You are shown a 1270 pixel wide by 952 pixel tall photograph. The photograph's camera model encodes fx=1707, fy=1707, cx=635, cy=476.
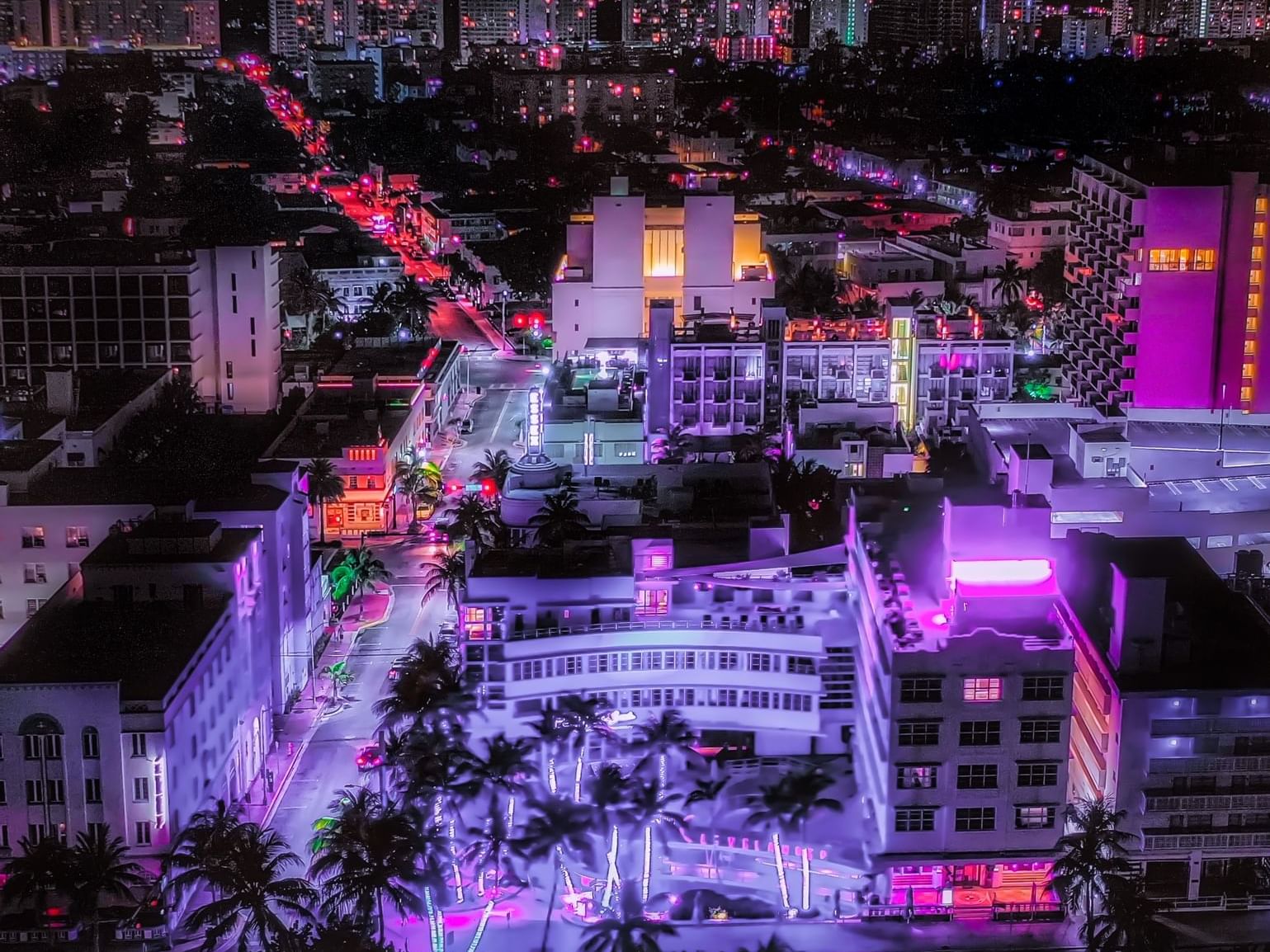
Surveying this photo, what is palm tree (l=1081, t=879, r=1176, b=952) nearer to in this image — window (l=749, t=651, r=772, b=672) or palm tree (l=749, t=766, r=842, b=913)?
palm tree (l=749, t=766, r=842, b=913)

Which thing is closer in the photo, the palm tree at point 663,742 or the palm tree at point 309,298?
the palm tree at point 663,742

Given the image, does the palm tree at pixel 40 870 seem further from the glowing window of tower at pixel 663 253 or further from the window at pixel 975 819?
the glowing window of tower at pixel 663 253

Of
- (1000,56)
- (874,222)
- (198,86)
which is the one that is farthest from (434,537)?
(1000,56)

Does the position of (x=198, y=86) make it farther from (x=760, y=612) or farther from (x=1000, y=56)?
(x=760, y=612)

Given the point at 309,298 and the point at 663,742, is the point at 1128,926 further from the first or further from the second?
the point at 309,298

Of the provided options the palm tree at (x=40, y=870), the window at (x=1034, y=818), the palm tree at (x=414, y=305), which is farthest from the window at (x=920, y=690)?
the palm tree at (x=414, y=305)

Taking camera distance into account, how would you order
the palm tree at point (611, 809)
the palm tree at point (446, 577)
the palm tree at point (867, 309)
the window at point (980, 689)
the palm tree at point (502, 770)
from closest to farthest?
1. the window at point (980, 689)
2. the palm tree at point (611, 809)
3. the palm tree at point (502, 770)
4. the palm tree at point (446, 577)
5. the palm tree at point (867, 309)

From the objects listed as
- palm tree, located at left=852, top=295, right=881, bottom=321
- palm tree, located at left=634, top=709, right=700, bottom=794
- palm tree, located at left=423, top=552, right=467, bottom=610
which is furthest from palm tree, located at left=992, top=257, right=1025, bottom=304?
palm tree, located at left=634, top=709, right=700, bottom=794
